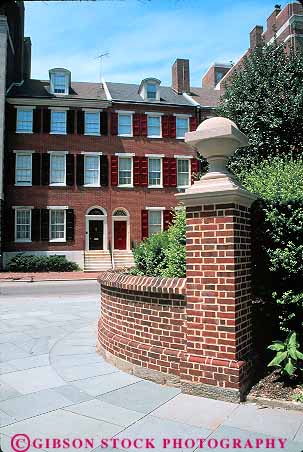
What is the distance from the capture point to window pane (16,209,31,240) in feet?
86.4

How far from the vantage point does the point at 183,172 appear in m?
29.2

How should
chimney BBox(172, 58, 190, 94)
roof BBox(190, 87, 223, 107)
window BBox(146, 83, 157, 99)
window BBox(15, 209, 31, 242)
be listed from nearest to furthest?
window BBox(15, 209, 31, 242) < window BBox(146, 83, 157, 99) < roof BBox(190, 87, 223, 107) < chimney BBox(172, 58, 190, 94)

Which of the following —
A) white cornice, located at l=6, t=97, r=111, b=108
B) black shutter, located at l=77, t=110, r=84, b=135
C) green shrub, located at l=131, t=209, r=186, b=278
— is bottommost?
green shrub, located at l=131, t=209, r=186, b=278

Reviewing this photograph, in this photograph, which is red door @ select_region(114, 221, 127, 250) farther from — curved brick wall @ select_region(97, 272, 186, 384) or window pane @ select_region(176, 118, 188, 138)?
curved brick wall @ select_region(97, 272, 186, 384)

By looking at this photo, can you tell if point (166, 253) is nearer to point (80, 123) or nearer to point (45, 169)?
point (45, 169)

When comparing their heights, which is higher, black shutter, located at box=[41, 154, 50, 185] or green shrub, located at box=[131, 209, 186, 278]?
black shutter, located at box=[41, 154, 50, 185]

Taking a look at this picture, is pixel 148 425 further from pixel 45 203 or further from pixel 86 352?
pixel 45 203

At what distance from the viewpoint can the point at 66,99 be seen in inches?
1075

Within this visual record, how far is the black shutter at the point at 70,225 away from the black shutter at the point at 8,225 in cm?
343

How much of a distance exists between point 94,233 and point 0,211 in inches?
244

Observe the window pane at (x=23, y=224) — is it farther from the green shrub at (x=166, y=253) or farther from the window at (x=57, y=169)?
the green shrub at (x=166, y=253)

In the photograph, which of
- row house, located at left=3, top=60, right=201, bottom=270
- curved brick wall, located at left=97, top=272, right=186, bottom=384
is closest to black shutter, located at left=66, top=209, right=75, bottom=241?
row house, located at left=3, top=60, right=201, bottom=270

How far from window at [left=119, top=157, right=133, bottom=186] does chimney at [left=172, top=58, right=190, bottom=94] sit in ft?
26.5

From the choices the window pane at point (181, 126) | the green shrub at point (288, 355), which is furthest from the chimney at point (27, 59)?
the green shrub at point (288, 355)
